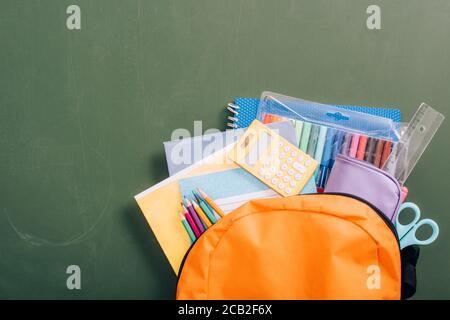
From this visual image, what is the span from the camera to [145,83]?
64 centimetres

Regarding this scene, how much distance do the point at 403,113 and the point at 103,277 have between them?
1.74ft

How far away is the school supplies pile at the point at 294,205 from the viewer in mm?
491

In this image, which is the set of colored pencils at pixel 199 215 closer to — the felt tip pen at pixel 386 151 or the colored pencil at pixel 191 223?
the colored pencil at pixel 191 223

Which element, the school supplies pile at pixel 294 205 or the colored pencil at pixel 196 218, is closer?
the school supplies pile at pixel 294 205

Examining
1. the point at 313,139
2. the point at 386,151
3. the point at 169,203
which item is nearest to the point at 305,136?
the point at 313,139

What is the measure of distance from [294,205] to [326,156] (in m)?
0.15

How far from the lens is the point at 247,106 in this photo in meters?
0.64

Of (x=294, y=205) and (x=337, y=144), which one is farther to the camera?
(x=337, y=144)

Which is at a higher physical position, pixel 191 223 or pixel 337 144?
pixel 337 144

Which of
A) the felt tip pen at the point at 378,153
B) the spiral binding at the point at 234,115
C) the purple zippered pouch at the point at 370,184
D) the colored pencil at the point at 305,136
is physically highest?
the spiral binding at the point at 234,115

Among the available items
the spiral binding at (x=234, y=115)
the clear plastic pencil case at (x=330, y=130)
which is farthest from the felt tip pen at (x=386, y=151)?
the spiral binding at (x=234, y=115)

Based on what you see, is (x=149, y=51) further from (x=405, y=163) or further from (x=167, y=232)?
(x=405, y=163)

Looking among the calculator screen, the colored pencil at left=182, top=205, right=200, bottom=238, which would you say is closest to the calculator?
the calculator screen

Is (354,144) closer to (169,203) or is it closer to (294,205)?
(294,205)
